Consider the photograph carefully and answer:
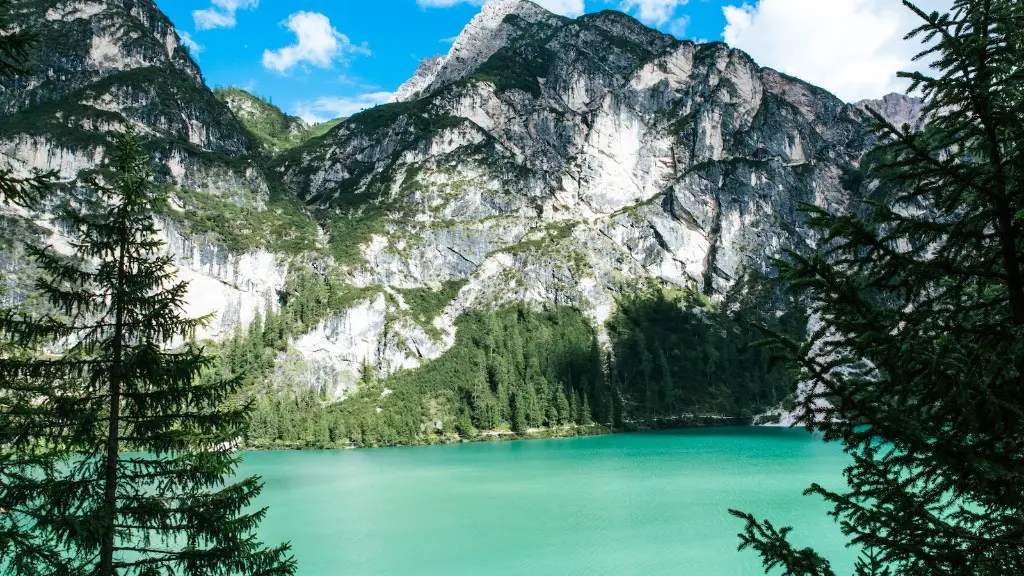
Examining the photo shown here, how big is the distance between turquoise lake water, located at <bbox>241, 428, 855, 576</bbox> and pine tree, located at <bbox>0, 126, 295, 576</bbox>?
22.0 metres

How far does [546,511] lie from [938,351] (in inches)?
1564

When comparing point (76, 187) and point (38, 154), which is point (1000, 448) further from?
point (38, 154)

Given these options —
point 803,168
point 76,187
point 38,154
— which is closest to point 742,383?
point 803,168

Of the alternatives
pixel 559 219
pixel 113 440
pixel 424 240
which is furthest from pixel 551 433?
pixel 113 440

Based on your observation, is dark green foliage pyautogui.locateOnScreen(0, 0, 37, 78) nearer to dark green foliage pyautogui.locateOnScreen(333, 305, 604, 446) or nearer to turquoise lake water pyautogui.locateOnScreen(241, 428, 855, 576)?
turquoise lake water pyautogui.locateOnScreen(241, 428, 855, 576)

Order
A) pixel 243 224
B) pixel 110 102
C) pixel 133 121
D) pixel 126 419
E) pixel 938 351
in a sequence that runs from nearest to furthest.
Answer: pixel 938 351 < pixel 126 419 < pixel 243 224 < pixel 110 102 < pixel 133 121

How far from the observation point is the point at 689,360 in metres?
149

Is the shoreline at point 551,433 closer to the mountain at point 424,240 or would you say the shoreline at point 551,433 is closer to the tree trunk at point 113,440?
the mountain at point 424,240

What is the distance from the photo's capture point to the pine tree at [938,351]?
14.3ft

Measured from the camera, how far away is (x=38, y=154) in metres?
136

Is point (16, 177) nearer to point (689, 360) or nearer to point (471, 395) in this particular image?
point (471, 395)

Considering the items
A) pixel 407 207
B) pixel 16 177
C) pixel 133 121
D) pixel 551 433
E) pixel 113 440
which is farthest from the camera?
pixel 407 207

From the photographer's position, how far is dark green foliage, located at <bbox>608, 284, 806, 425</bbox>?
433 ft

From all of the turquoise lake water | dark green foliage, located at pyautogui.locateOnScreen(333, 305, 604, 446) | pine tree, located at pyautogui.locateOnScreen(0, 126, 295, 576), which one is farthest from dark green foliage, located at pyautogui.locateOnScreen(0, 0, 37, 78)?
dark green foliage, located at pyautogui.locateOnScreen(333, 305, 604, 446)
